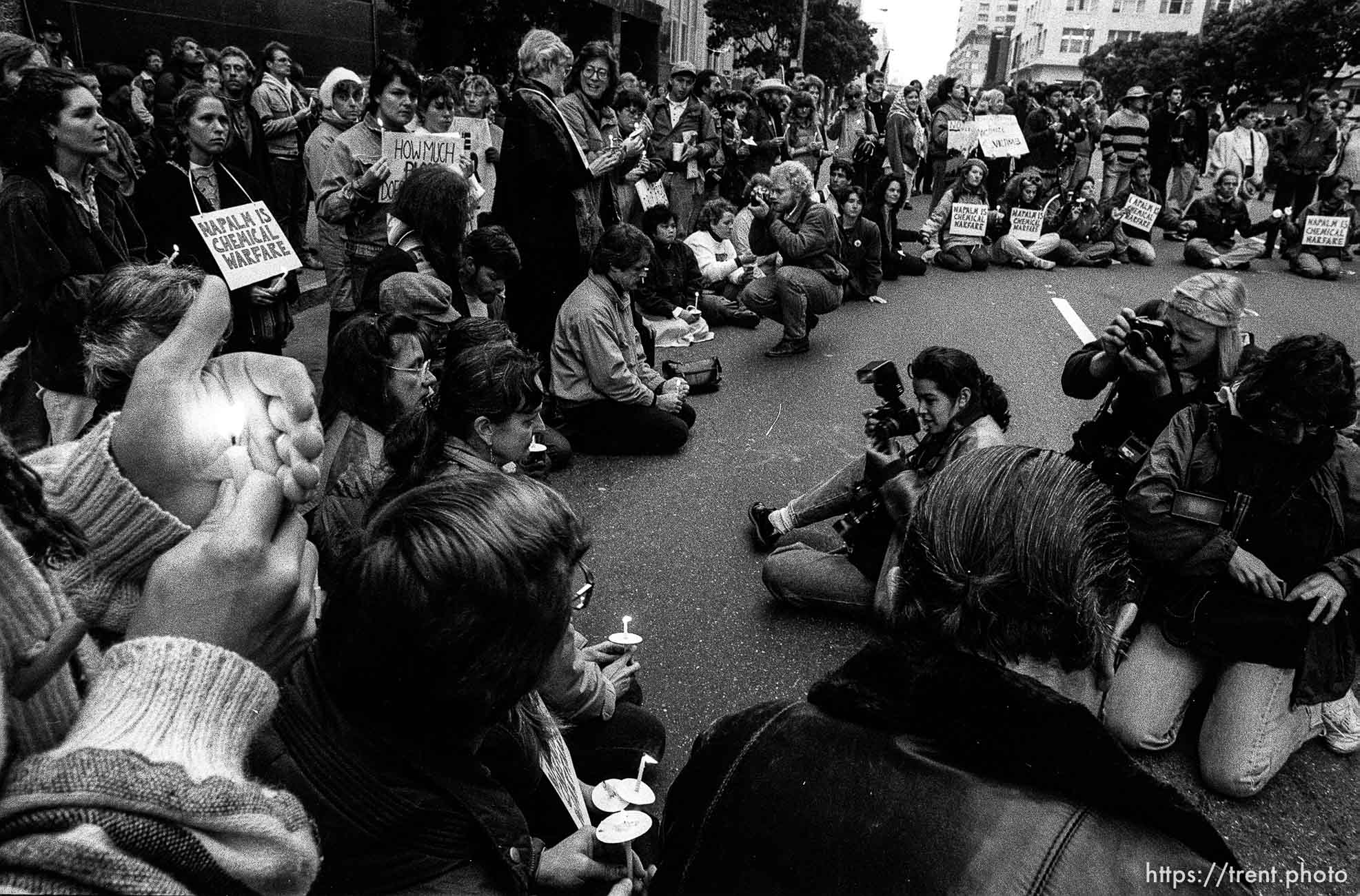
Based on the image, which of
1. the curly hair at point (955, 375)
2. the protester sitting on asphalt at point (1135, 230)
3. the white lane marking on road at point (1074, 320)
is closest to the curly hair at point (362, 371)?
the curly hair at point (955, 375)

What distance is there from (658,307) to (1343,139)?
11.2m

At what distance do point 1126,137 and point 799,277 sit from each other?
26.6 feet

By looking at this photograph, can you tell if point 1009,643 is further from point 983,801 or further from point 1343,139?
point 1343,139

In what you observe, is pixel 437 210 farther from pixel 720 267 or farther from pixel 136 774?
pixel 720 267

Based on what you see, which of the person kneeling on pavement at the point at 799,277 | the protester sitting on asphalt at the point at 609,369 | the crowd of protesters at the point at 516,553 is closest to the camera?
the crowd of protesters at the point at 516,553

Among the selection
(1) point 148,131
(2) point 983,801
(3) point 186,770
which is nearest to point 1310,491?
(2) point 983,801

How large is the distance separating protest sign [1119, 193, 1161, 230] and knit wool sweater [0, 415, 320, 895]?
12.7m

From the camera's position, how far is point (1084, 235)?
448 inches

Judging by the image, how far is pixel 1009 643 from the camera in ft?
4.13

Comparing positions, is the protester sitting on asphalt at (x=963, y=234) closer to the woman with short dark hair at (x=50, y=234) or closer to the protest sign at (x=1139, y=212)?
the protest sign at (x=1139, y=212)

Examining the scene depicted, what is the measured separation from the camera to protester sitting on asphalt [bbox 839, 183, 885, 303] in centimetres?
869

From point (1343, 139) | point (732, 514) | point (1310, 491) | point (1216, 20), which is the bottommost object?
point (732, 514)

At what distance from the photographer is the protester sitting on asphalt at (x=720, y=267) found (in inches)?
314

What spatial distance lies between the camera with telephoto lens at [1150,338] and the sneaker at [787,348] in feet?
12.3
